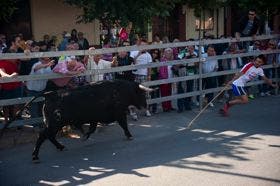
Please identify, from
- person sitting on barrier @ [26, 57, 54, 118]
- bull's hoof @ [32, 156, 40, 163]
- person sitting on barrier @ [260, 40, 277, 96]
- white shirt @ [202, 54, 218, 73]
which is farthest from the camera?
person sitting on barrier @ [260, 40, 277, 96]

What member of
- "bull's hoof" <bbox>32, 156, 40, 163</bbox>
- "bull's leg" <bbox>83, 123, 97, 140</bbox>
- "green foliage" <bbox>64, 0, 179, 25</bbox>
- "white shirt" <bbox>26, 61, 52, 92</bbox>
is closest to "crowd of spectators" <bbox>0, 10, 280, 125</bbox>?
"white shirt" <bbox>26, 61, 52, 92</bbox>

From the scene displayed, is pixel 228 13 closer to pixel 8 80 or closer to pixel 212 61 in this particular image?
pixel 212 61

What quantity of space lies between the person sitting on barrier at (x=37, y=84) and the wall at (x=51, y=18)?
21.9ft

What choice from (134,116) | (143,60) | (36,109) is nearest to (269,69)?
(143,60)

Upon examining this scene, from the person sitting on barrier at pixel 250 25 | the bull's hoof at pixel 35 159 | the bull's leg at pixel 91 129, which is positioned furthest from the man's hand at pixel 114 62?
the person sitting on barrier at pixel 250 25

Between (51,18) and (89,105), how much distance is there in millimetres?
8578

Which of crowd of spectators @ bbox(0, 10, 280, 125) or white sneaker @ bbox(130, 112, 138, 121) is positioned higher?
crowd of spectators @ bbox(0, 10, 280, 125)

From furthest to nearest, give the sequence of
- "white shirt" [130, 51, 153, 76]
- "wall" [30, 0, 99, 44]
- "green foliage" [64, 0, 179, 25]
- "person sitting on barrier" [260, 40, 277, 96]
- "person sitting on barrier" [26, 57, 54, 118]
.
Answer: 1. "wall" [30, 0, 99, 44]
2. "person sitting on barrier" [260, 40, 277, 96]
3. "green foliage" [64, 0, 179, 25]
4. "white shirt" [130, 51, 153, 76]
5. "person sitting on barrier" [26, 57, 54, 118]

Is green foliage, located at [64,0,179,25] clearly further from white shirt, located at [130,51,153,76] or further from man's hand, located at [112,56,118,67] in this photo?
man's hand, located at [112,56,118,67]

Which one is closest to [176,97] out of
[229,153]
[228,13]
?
[229,153]

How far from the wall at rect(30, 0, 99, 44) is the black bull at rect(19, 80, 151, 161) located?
7747mm

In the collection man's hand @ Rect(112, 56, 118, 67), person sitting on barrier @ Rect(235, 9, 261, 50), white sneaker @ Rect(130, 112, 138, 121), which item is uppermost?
person sitting on barrier @ Rect(235, 9, 261, 50)

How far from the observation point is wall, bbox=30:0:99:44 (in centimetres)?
1596

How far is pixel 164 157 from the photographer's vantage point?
7.85 metres
